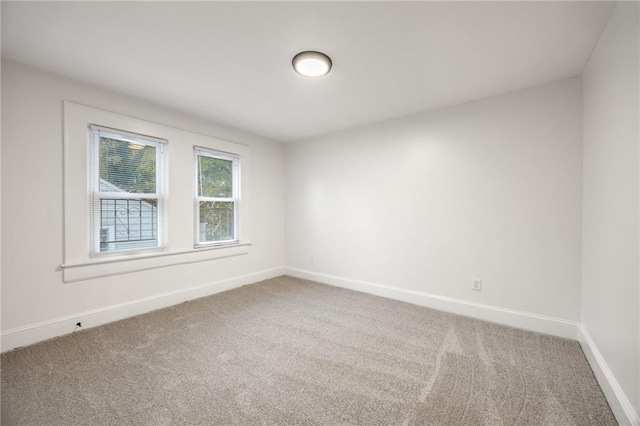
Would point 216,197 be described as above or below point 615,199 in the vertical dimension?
above

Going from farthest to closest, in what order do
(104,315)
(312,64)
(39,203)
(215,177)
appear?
(215,177), (104,315), (39,203), (312,64)

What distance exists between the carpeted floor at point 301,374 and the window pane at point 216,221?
46.3 inches

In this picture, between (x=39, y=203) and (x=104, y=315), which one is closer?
(x=39, y=203)

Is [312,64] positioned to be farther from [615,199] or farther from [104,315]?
[104,315]

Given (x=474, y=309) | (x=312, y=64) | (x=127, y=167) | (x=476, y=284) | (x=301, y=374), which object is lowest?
(x=301, y=374)

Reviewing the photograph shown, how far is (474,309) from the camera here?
286cm

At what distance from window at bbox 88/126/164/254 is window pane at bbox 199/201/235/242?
0.57 meters

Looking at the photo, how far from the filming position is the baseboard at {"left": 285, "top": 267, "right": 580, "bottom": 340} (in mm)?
2430

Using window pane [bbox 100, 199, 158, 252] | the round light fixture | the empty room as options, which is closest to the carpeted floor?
the empty room

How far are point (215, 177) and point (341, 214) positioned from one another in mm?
1919

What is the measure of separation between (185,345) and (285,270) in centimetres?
249

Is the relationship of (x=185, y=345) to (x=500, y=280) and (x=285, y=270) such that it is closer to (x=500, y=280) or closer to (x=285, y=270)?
(x=285, y=270)

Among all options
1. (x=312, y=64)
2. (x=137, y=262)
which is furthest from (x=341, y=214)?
(x=137, y=262)

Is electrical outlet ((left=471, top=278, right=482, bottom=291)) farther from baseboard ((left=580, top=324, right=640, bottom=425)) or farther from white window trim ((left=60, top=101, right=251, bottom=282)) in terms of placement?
white window trim ((left=60, top=101, right=251, bottom=282))
